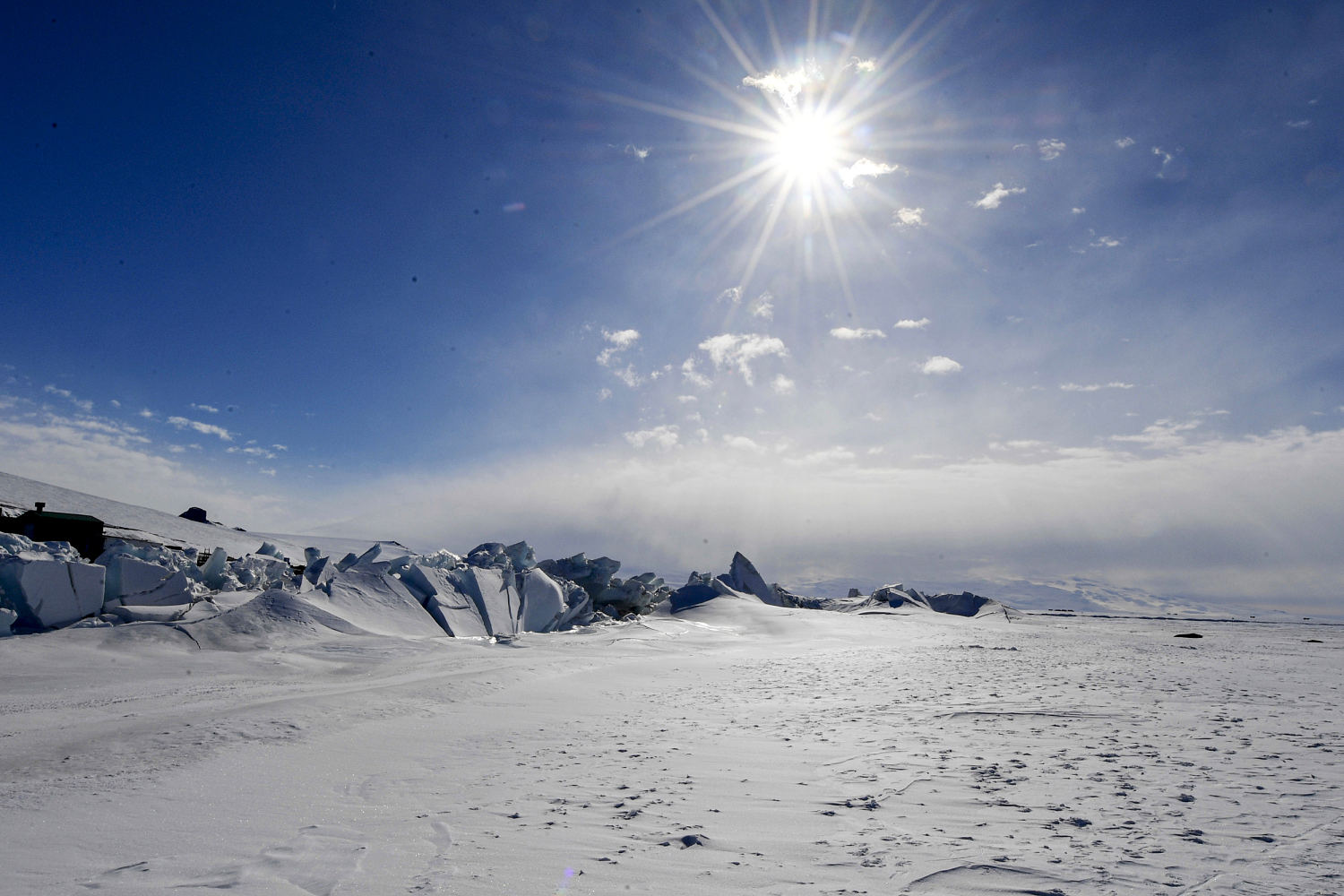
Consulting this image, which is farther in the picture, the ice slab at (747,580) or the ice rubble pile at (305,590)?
the ice slab at (747,580)

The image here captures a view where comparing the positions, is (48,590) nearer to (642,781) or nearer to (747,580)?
(642,781)

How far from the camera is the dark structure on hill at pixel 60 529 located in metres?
24.0

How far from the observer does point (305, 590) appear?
14.9 m

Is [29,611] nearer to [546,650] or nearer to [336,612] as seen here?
[336,612]

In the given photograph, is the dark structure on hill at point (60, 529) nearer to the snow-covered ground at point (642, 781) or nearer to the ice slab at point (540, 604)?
the ice slab at point (540, 604)

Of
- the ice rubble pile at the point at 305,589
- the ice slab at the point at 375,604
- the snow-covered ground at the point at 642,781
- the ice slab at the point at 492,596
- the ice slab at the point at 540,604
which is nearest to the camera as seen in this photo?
the snow-covered ground at the point at 642,781

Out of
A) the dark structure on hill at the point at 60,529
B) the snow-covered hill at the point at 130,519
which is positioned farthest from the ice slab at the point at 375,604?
the snow-covered hill at the point at 130,519

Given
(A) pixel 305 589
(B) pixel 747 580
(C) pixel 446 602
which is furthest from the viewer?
(B) pixel 747 580

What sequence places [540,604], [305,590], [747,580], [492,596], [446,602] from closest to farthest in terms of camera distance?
[305,590], [446,602], [492,596], [540,604], [747,580]

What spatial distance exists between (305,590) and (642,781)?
1281cm

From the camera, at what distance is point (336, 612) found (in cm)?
1350

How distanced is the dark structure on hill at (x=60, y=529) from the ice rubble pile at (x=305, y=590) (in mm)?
7287

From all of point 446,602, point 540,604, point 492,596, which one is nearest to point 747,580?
point 540,604

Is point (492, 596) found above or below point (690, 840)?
below
